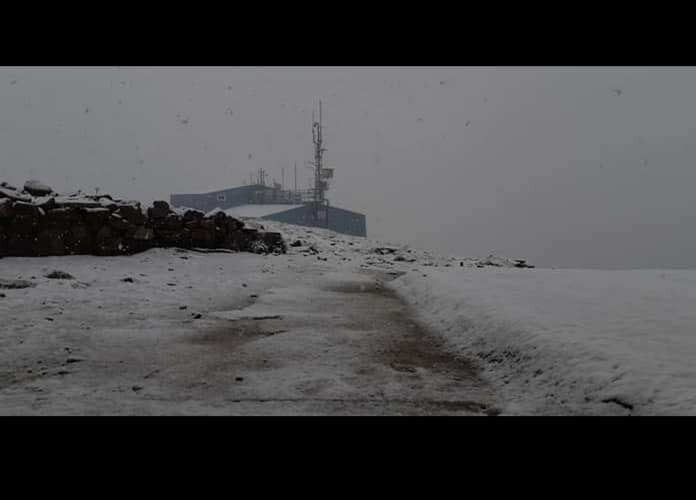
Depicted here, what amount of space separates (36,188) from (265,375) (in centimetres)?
1066

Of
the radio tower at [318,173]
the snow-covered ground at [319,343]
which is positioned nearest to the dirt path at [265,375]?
the snow-covered ground at [319,343]

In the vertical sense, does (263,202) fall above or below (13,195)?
above

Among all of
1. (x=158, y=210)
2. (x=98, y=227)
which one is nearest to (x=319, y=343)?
(x=98, y=227)

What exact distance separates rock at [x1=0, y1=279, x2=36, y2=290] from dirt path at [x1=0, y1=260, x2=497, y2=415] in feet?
10.7

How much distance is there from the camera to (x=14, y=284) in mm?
6609

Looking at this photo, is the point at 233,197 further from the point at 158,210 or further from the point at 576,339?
the point at 576,339

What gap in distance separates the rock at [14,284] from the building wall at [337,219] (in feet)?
111

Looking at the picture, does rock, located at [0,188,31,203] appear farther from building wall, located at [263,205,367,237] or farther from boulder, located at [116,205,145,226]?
building wall, located at [263,205,367,237]

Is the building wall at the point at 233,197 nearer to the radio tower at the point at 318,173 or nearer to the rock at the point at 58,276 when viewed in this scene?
the radio tower at the point at 318,173

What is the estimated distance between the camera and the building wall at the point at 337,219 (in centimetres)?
4106

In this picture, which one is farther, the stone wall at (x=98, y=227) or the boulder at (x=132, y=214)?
the boulder at (x=132, y=214)

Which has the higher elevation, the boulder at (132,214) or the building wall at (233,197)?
the building wall at (233,197)
